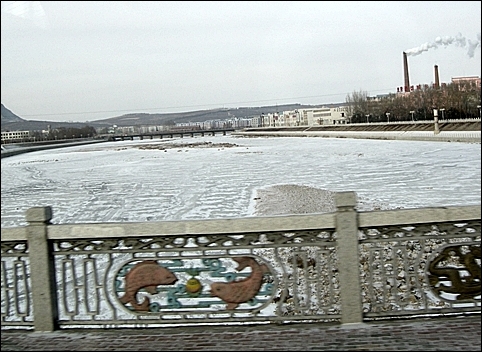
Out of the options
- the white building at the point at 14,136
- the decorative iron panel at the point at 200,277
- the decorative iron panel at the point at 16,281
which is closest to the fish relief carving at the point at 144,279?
the decorative iron panel at the point at 200,277

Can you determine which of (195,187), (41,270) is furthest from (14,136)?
(195,187)

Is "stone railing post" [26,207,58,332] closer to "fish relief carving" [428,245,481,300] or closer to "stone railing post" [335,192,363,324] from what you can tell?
"stone railing post" [335,192,363,324]

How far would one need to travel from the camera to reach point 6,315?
481 cm

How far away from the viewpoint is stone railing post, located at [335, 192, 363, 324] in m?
4.48

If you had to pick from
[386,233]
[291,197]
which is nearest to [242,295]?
[386,233]

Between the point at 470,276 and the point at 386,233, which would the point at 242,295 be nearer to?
the point at 386,233

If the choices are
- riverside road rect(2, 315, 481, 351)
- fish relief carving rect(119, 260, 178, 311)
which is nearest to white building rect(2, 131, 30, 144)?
riverside road rect(2, 315, 481, 351)

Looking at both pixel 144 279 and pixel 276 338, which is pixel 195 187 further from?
pixel 276 338

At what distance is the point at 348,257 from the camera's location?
Result: 14.9 feet

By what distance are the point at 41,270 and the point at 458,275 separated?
3.56 metres

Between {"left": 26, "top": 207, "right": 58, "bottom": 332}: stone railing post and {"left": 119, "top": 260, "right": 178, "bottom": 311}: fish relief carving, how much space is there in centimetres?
62

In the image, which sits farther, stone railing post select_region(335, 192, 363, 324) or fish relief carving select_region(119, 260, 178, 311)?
fish relief carving select_region(119, 260, 178, 311)

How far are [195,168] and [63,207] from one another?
16.5 meters

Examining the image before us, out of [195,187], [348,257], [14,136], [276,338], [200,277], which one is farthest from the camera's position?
[195,187]
